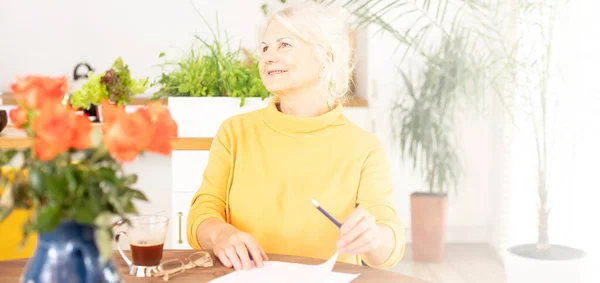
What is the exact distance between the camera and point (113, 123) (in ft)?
2.53

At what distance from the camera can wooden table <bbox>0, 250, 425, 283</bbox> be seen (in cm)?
125

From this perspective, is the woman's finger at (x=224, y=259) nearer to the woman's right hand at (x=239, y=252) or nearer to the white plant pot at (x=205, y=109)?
the woman's right hand at (x=239, y=252)

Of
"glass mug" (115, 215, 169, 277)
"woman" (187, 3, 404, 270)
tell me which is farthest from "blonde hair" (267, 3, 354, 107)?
"glass mug" (115, 215, 169, 277)

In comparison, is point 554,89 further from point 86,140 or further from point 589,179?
point 86,140

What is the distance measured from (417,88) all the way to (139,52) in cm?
200

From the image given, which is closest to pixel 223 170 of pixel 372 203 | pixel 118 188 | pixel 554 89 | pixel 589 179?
pixel 372 203

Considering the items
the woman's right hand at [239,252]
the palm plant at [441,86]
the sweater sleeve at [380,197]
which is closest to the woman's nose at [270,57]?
the sweater sleeve at [380,197]

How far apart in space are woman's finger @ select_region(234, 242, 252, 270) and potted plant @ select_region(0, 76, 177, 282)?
482 millimetres

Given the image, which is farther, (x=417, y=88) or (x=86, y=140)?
(x=417, y=88)

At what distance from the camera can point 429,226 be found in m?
4.12

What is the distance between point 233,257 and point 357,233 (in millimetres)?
233

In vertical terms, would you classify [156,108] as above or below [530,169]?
above

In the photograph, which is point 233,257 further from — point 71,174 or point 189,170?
point 189,170

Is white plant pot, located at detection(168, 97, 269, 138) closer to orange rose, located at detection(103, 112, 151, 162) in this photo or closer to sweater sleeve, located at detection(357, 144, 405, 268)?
sweater sleeve, located at detection(357, 144, 405, 268)
